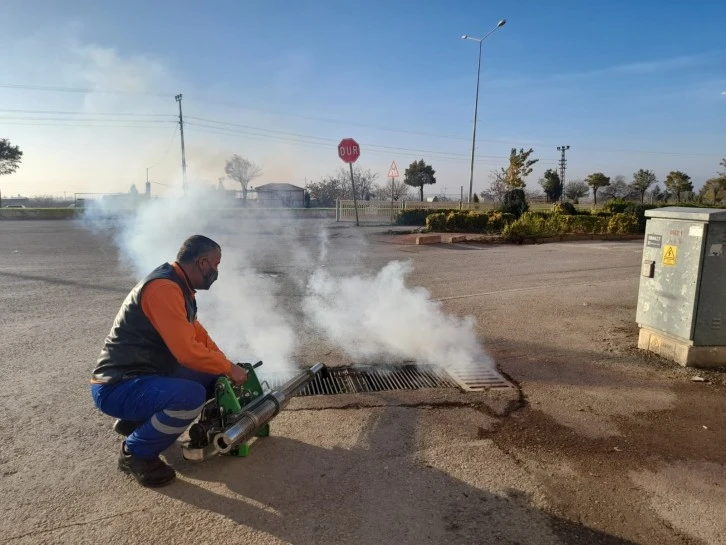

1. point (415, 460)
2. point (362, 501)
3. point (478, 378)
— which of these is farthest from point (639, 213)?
point (362, 501)

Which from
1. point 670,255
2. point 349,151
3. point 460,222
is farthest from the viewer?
point 349,151

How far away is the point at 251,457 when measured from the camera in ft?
10.00

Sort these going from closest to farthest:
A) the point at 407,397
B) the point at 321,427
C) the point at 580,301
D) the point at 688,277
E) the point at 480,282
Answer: the point at 321,427
the point at 407,397
the point at 688,277
the point at 580,301
the point at 480,282

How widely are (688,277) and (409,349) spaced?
289 centimetres

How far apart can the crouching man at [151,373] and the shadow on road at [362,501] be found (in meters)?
0.27

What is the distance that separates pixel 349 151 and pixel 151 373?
22070 mm

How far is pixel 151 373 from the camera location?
112 inches

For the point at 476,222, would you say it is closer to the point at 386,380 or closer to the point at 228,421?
the point at 386,380

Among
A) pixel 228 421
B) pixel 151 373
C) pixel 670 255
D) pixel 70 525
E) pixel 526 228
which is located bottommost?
pixel 70 525

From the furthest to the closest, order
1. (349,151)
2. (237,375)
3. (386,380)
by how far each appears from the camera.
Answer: (349,151) → (386,380) → (237,375)

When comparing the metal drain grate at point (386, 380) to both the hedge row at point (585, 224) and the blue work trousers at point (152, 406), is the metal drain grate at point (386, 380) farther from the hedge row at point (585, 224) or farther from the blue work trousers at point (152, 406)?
the hedge row at point (585, 224)

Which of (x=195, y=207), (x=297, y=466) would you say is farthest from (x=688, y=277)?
(x=195, y=207)

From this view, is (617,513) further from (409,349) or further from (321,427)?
(409,349)

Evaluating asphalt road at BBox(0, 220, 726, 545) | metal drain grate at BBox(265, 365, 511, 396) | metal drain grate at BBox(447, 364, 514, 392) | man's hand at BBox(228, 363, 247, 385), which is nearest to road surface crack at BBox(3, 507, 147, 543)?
asphalt road at BBox(0, 220, 726, 545)
